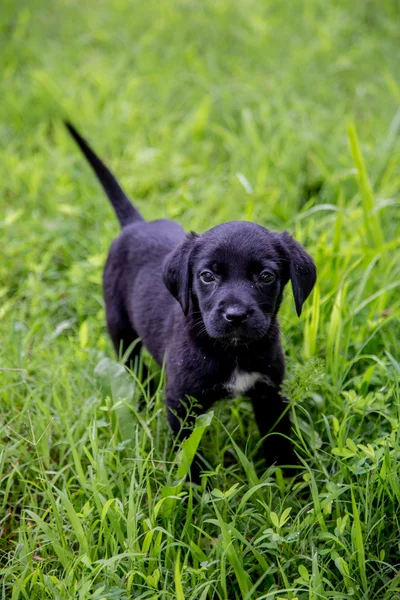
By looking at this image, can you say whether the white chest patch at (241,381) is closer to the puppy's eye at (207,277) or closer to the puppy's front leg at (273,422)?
the puppy's front leg at (273,422)

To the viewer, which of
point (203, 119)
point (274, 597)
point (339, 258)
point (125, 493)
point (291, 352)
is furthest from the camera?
point (203, 119)

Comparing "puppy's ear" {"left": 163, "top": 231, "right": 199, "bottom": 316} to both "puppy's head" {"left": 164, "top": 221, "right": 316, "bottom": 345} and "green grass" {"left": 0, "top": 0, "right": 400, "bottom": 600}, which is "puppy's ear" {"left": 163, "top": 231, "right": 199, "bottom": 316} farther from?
"green grass" {"left": 0, "top": 0, "right": 400, "bottom": 600}

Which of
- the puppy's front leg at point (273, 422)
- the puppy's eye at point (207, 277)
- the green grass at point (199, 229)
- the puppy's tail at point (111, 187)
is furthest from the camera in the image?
the puppy's tail at point (111, 187)

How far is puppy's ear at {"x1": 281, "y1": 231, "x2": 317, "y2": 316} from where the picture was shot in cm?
275

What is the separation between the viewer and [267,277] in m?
2.68

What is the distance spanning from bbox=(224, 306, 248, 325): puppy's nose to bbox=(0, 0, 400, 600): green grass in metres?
0.38

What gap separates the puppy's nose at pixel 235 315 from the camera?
2.47 metres

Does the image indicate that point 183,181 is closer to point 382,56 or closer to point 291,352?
point 291,352

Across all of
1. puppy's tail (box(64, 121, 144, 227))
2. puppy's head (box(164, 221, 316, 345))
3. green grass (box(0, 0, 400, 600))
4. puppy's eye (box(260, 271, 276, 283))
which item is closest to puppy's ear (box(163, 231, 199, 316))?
puppy's head (box(164, 221, 316, 345))

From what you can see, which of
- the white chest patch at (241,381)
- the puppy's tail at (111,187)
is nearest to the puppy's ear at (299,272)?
the white chest patch at (241,381)

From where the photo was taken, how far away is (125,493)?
270cm

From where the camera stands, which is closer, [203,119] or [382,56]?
[203,119]

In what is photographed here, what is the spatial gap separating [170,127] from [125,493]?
3718 millimetres

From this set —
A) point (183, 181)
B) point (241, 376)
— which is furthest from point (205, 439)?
point (183, 181)
